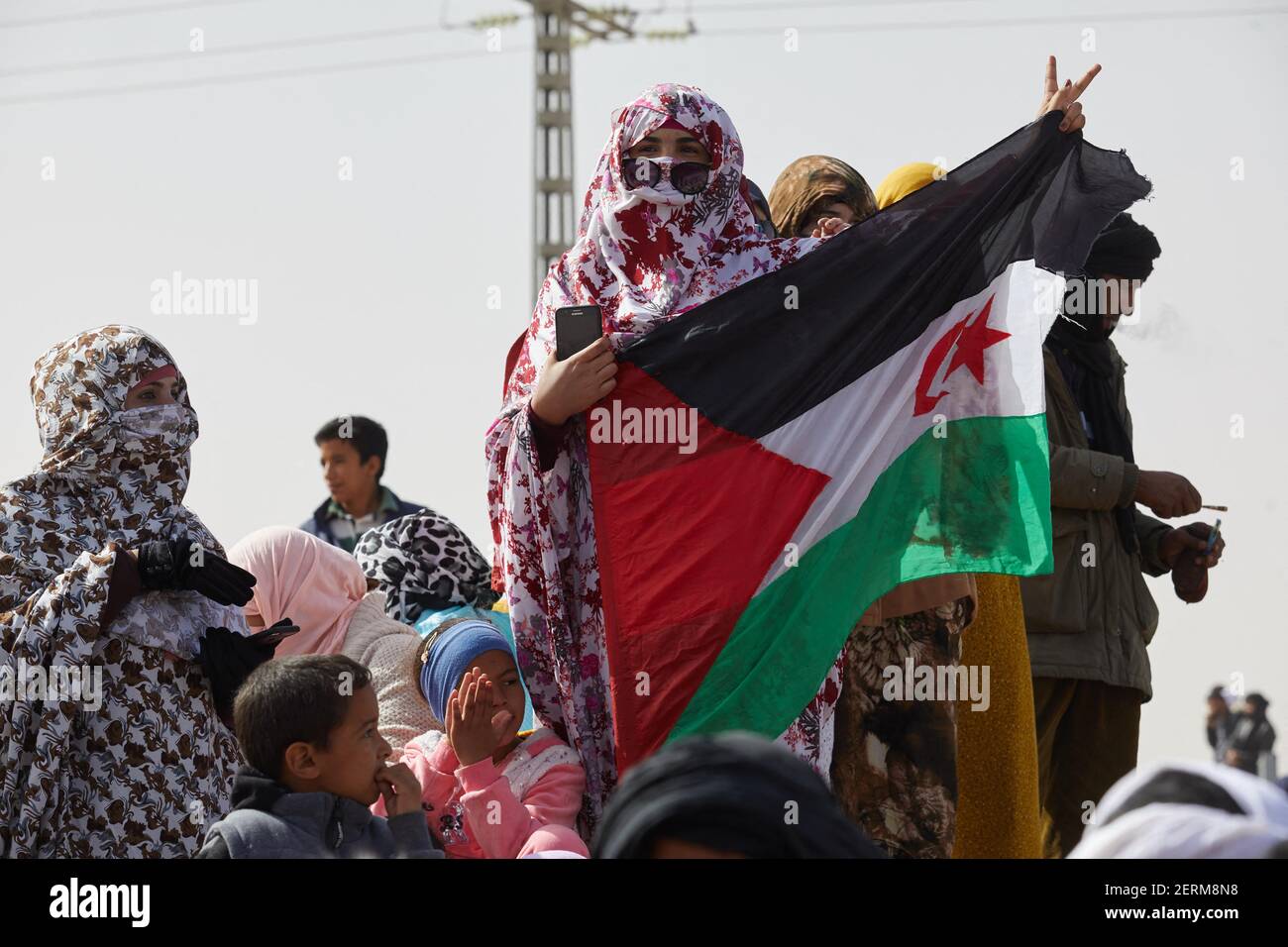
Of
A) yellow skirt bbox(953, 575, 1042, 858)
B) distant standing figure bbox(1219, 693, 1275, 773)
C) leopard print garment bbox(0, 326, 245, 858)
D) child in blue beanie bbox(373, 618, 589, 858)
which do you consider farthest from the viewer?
distant standing figure bbox(1219, 693, 1275, 773)

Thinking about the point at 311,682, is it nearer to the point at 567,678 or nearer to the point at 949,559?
the point at 567,678

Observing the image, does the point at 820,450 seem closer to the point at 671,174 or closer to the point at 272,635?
the point at 671,174

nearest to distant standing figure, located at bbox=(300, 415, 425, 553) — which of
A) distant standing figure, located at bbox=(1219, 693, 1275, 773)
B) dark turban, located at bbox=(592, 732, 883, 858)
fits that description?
dark turban, located at bbox=(592, 732, 883, 858)

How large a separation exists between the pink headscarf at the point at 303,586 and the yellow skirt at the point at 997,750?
1.81 m

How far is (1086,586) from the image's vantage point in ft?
18.0

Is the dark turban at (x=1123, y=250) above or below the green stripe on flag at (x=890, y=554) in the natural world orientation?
above

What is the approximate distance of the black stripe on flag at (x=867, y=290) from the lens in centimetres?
466

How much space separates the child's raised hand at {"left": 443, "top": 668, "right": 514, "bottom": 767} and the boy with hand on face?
46 cm

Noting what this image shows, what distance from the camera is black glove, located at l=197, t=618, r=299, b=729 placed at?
15.1ft

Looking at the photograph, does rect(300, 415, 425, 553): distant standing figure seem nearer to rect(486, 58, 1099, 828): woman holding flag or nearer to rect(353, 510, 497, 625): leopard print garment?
rect(353, 510, 497, 625): leopard print garment

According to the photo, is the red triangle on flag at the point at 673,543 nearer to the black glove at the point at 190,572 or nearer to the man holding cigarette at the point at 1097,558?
the black glove at the point at 190,572

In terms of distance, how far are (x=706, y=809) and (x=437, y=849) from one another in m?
2.01

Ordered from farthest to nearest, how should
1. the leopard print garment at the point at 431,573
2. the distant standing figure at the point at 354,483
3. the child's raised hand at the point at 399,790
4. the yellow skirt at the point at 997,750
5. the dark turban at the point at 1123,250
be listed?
the distant standing figure at the point at 354,483 < the leopard print garment at the point at 431,573 < the dark turban at the point at 1123,250 < the yellow skirt at the point at 997,750 < the child's raised hand at the point at 399,790

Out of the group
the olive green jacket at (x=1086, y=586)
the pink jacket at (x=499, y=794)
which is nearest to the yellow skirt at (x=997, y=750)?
the olive green jacket at (x=1086, y=586)
